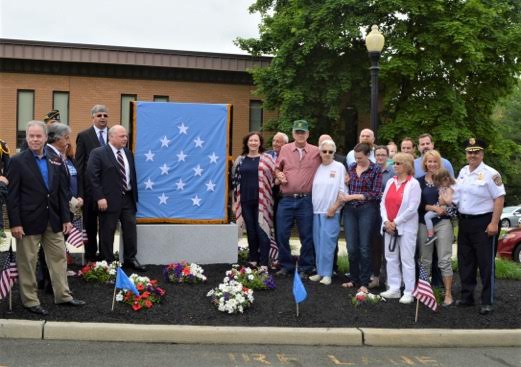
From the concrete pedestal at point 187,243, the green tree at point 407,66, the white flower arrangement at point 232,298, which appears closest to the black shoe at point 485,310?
the white flower arrangement at point 232,298

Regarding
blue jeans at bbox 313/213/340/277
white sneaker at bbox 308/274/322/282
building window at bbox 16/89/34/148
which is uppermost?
building window at bbox 16/89/34/148

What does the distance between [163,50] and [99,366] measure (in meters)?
22.3

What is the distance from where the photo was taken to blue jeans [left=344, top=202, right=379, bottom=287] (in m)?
7.83

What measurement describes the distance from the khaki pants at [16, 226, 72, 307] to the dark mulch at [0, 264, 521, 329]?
0.53ft

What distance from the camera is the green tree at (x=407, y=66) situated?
2211 centimetres

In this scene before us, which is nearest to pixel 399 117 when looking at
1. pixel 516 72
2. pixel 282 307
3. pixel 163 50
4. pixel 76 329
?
pixel 516 72

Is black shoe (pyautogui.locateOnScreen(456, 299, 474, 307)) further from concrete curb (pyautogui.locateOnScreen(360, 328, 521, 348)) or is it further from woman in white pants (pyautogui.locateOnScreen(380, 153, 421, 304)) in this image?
concrete curb (pyautogui.locateOnScreen(360, 328, 521, 348))

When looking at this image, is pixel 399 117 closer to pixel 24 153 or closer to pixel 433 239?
pixel 433 239

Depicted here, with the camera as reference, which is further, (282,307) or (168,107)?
(168,107)

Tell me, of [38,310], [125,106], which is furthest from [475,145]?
[125,106]

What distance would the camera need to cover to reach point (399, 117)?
22.9 meters

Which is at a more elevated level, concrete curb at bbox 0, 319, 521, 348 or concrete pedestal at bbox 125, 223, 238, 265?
Answer: concrete pedestal at bbox 125, 223, 238, 265

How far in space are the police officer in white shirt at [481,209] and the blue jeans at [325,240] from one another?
1.61 m

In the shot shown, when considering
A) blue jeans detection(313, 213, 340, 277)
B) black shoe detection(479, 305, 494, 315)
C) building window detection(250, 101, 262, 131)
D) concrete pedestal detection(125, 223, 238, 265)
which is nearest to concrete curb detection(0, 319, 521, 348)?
black shoe detection(479, 305, 494, 315)
